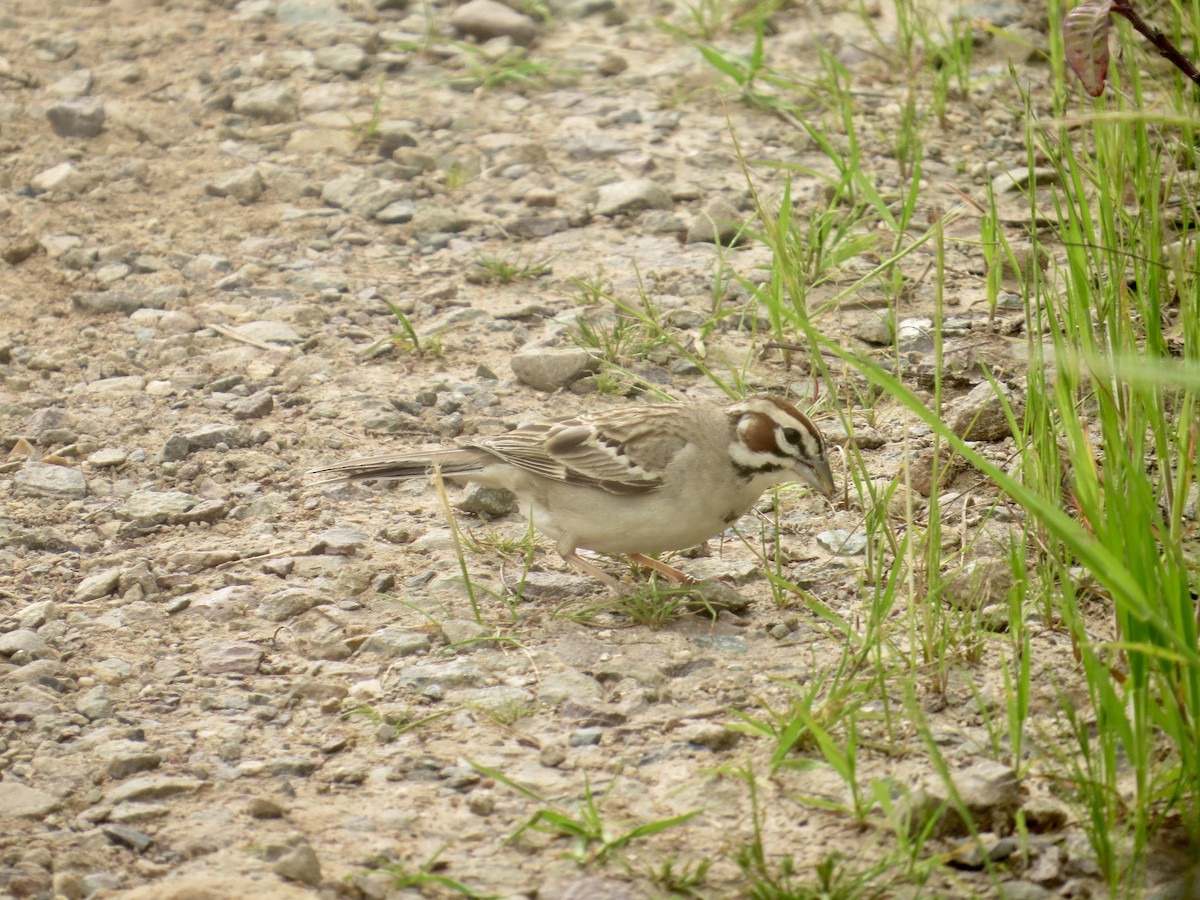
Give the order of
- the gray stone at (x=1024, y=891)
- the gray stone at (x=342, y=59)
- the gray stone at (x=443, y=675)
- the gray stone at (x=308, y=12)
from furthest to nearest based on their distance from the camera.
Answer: the gray stone at (x=308, y=12) → the gray stone at (x=342, y=59) → the gray stone at (x=443, y=675) → the gray stone at (x=1024, y=891)

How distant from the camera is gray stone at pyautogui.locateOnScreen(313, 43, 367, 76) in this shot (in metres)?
9.47

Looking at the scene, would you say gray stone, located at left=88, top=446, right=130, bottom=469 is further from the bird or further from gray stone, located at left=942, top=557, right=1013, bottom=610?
gray stone, located at left=942, top=557, right=1013, bottom=610

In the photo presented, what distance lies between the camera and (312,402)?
654cm

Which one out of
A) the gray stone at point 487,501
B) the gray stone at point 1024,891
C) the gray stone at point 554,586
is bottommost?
the gray stone at point 554,586

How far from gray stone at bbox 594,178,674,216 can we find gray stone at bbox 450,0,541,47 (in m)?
2.28

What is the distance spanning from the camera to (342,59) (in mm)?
9523

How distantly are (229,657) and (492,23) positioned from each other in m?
6.15

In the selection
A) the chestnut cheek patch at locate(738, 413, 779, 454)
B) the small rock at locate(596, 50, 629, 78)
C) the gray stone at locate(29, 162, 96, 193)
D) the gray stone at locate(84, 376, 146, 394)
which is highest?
the small rock at locate(596, 50, 629, 78)

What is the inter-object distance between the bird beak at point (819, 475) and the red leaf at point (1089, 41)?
166 centimetres

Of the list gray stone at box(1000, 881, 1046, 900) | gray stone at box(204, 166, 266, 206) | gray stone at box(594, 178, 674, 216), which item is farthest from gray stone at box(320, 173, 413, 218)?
gray stone at box(1000, 881, 1046, 900)

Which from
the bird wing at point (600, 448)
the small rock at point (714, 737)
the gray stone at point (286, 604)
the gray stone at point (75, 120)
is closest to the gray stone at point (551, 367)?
the bird wing at point (600, 448)

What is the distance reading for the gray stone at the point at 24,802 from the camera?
12.9 feet

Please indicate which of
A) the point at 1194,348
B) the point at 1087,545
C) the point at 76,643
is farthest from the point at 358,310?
the point at 1087,545

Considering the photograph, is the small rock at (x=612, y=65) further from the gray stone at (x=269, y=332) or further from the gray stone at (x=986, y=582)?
the gray stone at (x=986, y=582)
